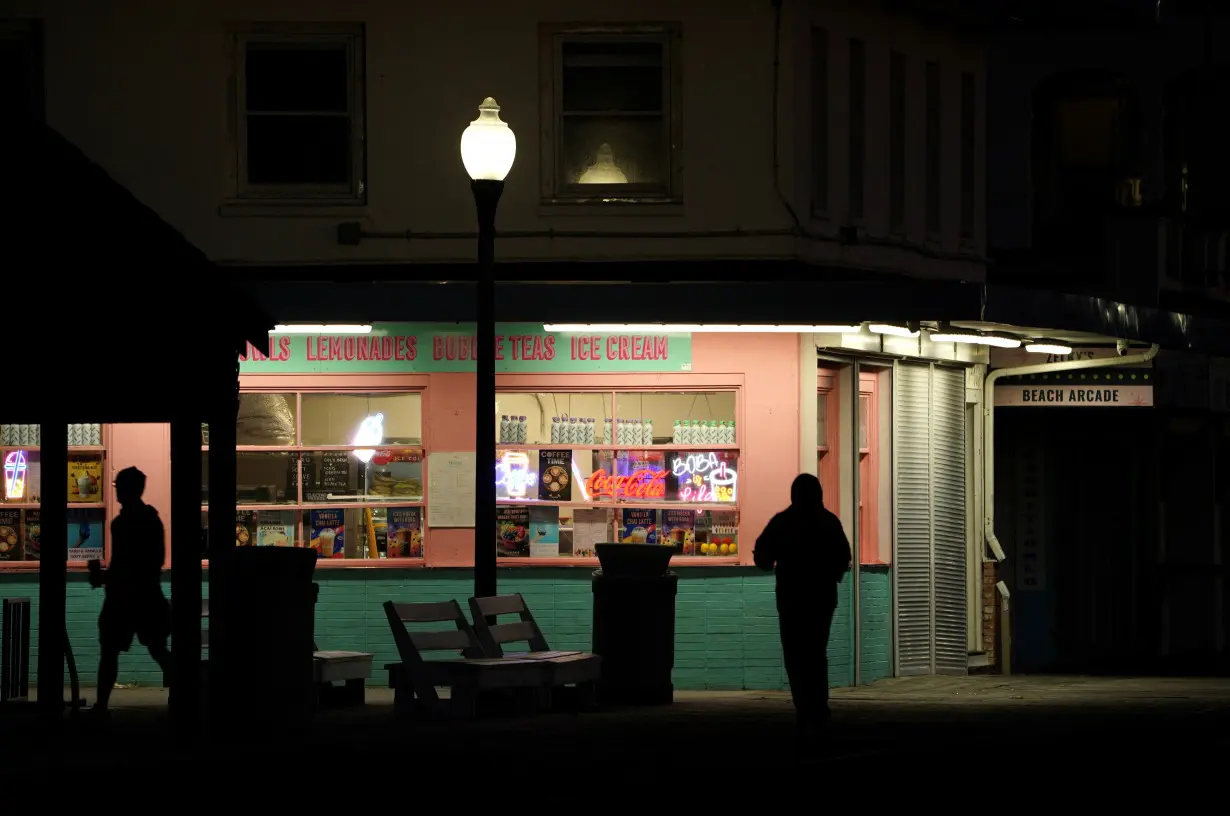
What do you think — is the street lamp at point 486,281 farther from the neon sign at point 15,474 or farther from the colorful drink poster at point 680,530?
the neon sign at point 15,474

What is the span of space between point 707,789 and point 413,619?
4777 millimetres

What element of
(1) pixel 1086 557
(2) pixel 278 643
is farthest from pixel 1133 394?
(2) pixel 278 643

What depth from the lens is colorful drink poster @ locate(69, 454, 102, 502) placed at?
18.8 metres

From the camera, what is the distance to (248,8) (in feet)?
62.0

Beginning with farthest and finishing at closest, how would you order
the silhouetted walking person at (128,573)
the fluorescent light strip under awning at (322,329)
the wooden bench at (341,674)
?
the fluorescent light strip under awning at (322,329), the wooden bench at (341,674), the silhouetted walking person at (128,573)

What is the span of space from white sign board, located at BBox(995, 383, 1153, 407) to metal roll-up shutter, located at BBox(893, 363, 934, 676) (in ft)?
4.44

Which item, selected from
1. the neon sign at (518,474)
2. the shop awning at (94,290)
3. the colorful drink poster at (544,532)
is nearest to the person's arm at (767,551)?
the shop awning at (94,290)

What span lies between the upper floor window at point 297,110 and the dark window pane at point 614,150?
1.91 m

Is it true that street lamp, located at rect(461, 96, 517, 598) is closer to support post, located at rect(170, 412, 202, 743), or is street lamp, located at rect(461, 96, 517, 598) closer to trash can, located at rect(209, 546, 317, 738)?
trash can, located at rect(209, 546, 317, 738)

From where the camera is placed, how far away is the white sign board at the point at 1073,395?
21438 millimetres

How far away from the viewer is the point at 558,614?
18.7 metres

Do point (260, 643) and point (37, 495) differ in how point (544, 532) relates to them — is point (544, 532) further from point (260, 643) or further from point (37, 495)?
point (260, 643)

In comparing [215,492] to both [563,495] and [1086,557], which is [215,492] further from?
[1086,557]

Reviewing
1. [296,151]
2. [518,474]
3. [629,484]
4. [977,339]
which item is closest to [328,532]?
[518,474]
